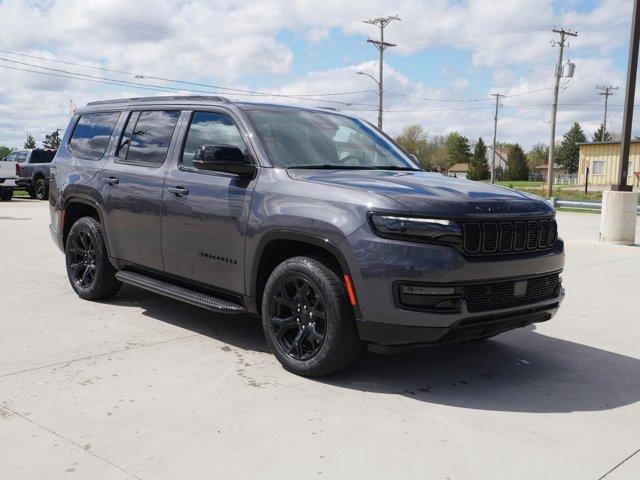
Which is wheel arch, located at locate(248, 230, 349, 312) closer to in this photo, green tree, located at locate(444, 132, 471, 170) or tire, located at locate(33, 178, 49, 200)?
tire, located at locate(33, 178, 49, 200)

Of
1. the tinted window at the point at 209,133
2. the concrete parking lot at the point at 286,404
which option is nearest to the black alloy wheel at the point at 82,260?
the concrete parking lot at the point at 286,404

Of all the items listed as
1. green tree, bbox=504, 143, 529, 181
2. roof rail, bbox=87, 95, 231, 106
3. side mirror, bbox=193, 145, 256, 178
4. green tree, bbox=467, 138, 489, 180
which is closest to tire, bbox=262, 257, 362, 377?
side mirror, bbox=193, 145, 256, 178

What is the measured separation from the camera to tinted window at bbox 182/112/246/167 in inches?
205

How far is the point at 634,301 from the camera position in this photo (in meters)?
7.55

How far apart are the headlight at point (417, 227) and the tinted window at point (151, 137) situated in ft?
7.94

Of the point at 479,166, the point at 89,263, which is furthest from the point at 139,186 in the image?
the point at 479,166

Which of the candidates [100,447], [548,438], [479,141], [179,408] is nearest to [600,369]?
[548,438]

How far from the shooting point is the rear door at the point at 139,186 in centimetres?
564

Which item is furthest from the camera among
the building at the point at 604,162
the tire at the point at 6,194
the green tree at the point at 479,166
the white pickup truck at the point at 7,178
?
the green tree at the point at 479,166

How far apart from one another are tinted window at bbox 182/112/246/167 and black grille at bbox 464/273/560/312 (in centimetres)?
206

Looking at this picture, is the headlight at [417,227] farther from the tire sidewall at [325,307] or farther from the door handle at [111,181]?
the door handle at [111,181]

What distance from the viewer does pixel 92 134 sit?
6.74 metres

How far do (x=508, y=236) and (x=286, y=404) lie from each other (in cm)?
174

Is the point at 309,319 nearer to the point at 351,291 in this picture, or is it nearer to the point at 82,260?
the point at 351,291
